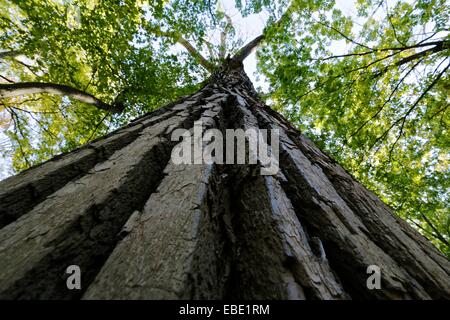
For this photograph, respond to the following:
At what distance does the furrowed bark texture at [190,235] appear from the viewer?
74cm

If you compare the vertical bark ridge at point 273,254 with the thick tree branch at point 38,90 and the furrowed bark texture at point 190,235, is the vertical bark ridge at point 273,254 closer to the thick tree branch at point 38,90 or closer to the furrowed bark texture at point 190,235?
the furrowed bark texture at point 190,235

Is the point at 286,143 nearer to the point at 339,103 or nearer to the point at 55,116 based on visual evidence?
the point at 339,103

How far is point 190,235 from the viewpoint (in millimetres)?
848

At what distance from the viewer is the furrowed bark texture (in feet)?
2.43

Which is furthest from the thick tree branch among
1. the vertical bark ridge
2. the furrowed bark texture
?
the vertical bark ridge

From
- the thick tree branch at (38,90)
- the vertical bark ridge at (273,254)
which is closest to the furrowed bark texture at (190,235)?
the vertical bark ridge at (273,254)

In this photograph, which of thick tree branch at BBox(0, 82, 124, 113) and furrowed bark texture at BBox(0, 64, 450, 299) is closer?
furrowed bark texture at BBox(0, 64, 450, 299)

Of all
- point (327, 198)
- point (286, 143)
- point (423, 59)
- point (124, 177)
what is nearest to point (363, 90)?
point (423, 59)

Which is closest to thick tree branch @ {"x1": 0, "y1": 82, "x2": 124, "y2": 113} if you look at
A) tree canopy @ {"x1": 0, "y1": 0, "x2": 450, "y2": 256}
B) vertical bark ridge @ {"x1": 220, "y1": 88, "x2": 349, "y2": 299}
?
tree canopy @ {"x1": 0, "y1": 0, "x2": 450, "y2": 256}

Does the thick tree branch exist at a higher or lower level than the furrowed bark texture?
higher

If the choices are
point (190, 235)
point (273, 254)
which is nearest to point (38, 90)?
point (190, 235)

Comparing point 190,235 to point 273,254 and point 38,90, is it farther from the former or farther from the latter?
point 38,90

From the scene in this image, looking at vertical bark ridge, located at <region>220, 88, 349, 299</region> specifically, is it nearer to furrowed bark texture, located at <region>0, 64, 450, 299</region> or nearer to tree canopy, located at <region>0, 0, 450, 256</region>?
furrowed bark texture, located at <region>0, 64, 450, 299</region>

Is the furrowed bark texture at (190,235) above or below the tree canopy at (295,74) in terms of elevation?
below
